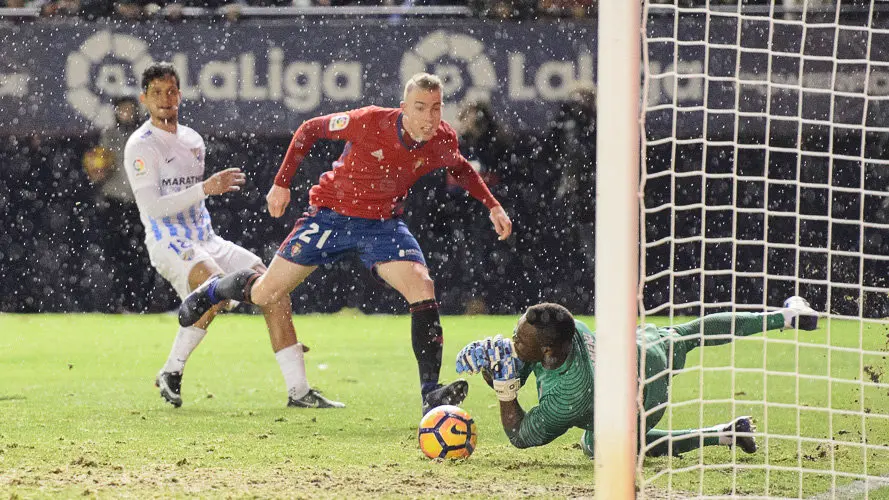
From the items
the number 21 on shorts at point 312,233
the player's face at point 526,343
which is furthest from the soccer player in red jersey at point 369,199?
the player's face at point 526,343

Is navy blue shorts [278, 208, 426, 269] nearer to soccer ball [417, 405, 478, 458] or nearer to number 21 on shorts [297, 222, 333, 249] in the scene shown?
number 21 on shorts [297, 222, 333, 249]

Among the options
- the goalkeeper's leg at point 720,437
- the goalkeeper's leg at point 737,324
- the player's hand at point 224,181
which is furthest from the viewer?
the player's hand at point 224,181

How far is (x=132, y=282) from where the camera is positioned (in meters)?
11.0

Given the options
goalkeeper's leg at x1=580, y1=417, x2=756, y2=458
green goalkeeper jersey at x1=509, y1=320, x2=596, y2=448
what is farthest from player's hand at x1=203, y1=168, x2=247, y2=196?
goalkeeper's leg at x1=580, y1=417, x2=756, y2=458

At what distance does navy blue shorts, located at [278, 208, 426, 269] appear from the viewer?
542 cm

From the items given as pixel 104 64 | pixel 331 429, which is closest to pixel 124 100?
pixel 104 64

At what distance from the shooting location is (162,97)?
243 inches

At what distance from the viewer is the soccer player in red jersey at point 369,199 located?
5.37 metres

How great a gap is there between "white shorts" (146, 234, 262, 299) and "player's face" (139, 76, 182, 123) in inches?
26.2

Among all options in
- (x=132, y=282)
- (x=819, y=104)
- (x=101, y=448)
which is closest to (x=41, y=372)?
(x=101, y=448)

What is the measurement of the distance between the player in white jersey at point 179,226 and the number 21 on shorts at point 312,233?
0.53 metres

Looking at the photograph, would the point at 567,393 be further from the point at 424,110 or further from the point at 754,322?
the point at 424,110

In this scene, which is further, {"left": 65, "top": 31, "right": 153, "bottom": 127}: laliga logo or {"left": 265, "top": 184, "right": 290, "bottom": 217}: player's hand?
{"left": 65, "top": 31, "right": 153, "bottom": 127}: laliga logo

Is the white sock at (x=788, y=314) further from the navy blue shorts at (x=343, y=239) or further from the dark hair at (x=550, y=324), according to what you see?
the navy blue shorts at (x=343, y=239)
